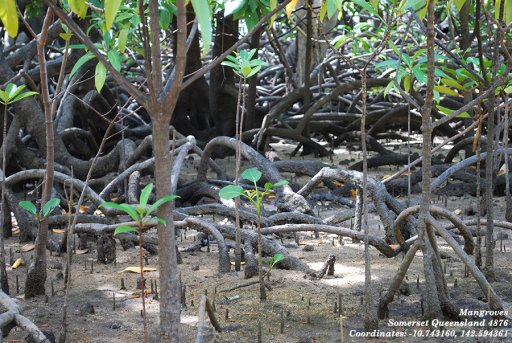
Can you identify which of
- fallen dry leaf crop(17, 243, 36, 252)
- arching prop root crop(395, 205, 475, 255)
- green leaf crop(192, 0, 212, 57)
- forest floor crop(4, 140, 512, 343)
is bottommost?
forest floor crop(4, 140, 512, 343)

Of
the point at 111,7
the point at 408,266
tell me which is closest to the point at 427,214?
the point at 408,266

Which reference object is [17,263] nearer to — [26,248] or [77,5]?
[26,248]

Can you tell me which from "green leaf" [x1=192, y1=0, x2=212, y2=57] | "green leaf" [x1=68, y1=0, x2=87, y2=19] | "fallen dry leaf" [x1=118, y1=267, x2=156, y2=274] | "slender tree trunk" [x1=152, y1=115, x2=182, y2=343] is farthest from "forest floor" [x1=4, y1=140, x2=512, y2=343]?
"green leaf" [x1=192, y1=0, x2=212, y2=57]

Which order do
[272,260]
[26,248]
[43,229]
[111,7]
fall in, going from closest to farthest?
[111,7] → [43,229] → [272,260] → [26,248]

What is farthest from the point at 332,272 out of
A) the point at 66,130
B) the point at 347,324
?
the point at 66,130

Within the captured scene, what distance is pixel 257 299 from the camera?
9.91 ft

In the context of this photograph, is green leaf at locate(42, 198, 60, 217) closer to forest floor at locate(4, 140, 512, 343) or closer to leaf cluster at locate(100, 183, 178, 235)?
forest floor at locate(4, 140, 512, 343)

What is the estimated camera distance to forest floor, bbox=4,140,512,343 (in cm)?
263

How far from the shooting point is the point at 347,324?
269cm

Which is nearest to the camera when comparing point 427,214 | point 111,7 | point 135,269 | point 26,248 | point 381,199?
point 111,7

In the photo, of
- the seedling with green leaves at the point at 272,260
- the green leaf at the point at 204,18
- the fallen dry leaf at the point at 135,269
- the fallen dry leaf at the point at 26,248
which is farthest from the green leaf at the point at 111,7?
the fallen dry leaf at the point at 26,248

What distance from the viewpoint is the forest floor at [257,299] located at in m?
2.63

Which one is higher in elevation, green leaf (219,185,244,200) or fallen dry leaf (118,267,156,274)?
green leaf (219,185,244,200)

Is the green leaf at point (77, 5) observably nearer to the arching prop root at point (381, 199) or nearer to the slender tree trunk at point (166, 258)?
the slender tree trunk at point (166, 258)
